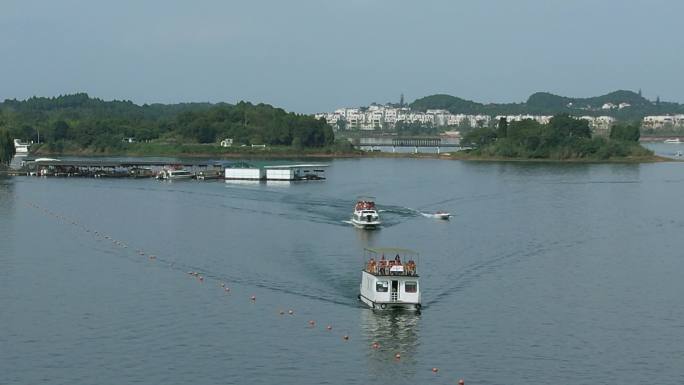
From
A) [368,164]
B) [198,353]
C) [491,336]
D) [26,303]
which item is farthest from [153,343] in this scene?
[368,164]

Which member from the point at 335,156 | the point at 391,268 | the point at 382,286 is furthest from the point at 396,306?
the point at 335,156

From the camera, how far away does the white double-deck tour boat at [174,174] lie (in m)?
103

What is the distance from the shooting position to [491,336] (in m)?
35.1

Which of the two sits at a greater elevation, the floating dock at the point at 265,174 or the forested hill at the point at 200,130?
the forested hill at the point at 200,130

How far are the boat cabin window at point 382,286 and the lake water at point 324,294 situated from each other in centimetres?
96

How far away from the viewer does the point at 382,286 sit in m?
37.7

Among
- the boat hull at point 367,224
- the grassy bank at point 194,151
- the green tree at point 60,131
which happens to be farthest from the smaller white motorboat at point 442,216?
the green tree at point 60,131

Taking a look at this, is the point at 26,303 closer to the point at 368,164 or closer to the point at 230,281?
the point at 230,281

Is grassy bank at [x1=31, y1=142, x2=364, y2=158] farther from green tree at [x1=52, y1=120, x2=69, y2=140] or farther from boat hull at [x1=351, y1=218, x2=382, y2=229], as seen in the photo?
boat hull at [x1=351, y1=218, x2=382, y2=229]

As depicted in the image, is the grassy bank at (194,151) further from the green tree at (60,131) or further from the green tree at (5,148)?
the green tree at (5,148)

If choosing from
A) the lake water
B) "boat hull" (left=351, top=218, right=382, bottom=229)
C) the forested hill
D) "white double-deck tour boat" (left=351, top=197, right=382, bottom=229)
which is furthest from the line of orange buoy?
the forested hill

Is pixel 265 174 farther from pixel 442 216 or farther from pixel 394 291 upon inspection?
pixel 394 291

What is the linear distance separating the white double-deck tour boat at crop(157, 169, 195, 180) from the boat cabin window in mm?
67798

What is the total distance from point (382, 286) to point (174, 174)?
227 feet
